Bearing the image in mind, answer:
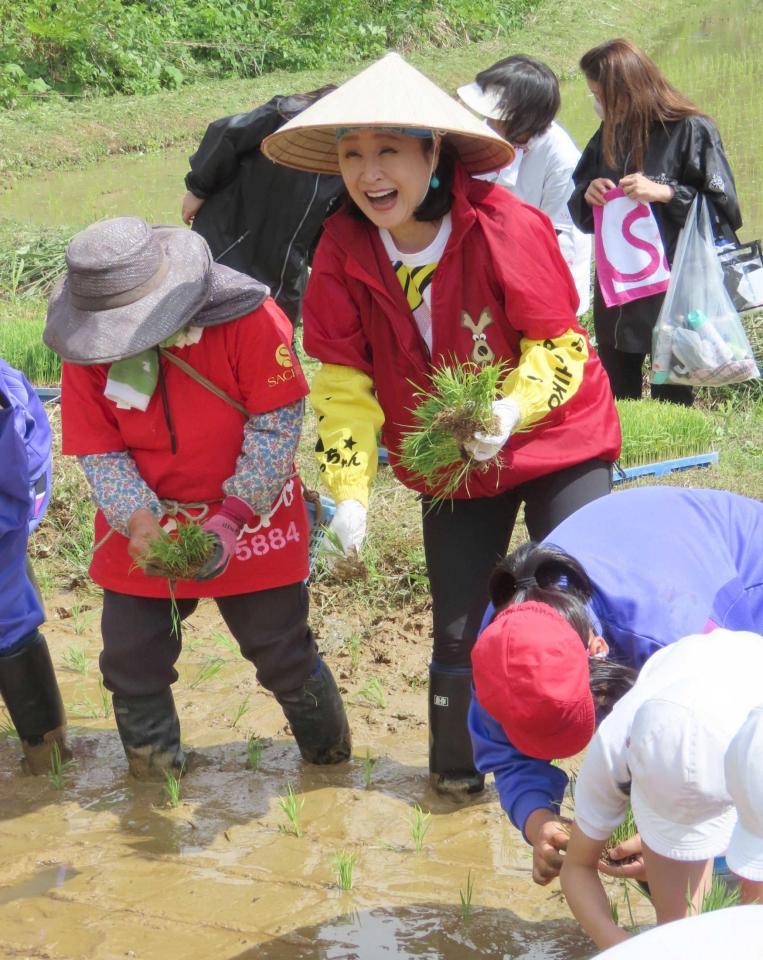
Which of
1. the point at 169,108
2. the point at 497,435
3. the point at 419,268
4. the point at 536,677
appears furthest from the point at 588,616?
the point at 169,108

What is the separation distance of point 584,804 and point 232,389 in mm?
1521

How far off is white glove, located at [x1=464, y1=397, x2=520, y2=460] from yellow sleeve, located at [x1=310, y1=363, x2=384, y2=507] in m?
0.24

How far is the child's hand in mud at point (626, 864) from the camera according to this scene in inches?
92.7

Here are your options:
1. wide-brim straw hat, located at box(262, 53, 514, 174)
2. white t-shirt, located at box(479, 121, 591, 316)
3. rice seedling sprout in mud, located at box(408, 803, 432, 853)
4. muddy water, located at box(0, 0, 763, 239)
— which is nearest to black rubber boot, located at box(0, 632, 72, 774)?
rice seedling sprout in mud, located at box(408, 803, 432, 853)

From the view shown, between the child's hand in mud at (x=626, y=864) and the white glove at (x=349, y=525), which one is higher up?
the white glove at (x=349, y=525)

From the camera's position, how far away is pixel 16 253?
884 cm

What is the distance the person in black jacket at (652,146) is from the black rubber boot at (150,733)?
8.66 ft

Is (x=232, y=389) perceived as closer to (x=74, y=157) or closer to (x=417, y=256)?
(x=417, y=256)

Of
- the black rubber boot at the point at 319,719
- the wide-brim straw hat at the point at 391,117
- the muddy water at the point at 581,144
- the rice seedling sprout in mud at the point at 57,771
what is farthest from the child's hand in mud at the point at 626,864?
the muddy water at the point at 581,144

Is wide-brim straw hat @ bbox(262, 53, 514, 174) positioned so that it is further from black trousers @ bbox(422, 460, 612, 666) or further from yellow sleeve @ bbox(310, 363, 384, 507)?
black trousers @ bbox(422, 460, 612, 666)

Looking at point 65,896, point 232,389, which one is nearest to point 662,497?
point 232,389

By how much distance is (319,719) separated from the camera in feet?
11.8

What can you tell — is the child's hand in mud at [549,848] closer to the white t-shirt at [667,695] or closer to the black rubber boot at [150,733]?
the white t-shirt at [667,695]

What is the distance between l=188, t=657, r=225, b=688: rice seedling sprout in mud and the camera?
4.17 metres
